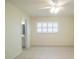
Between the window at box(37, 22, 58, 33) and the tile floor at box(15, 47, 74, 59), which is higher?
the window at box(37, 22, 58, 33)

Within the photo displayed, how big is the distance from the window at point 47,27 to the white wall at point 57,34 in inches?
9.6

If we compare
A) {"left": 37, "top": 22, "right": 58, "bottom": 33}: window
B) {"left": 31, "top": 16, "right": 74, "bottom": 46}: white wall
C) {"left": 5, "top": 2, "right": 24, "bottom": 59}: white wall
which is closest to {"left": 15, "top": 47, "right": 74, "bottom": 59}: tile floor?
{"left": 5, "top": 2, "right": 24, "bottom": 59}: white wall

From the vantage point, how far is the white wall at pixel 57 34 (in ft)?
34.2

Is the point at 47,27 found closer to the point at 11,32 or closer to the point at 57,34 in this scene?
the point at 57,34

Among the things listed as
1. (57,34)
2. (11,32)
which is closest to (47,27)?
(57,34)

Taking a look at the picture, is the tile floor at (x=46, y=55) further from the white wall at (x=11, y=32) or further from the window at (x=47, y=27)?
the window at (x=47, y=27)

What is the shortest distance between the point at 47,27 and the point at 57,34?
A: 98 cm

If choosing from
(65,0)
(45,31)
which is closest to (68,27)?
(45,31)

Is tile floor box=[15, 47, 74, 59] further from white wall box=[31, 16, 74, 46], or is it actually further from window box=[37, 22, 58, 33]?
window box=[37, 22, 58, 33]

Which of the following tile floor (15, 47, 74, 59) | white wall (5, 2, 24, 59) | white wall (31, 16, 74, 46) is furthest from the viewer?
white wall (31, 16, 74, 46)

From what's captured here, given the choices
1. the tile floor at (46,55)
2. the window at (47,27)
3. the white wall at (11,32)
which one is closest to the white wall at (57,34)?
the window at (47,27)

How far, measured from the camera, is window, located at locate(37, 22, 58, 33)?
416 inches

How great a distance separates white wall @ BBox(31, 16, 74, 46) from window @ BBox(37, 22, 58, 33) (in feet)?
0.80

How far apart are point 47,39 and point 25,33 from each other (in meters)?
2.13
